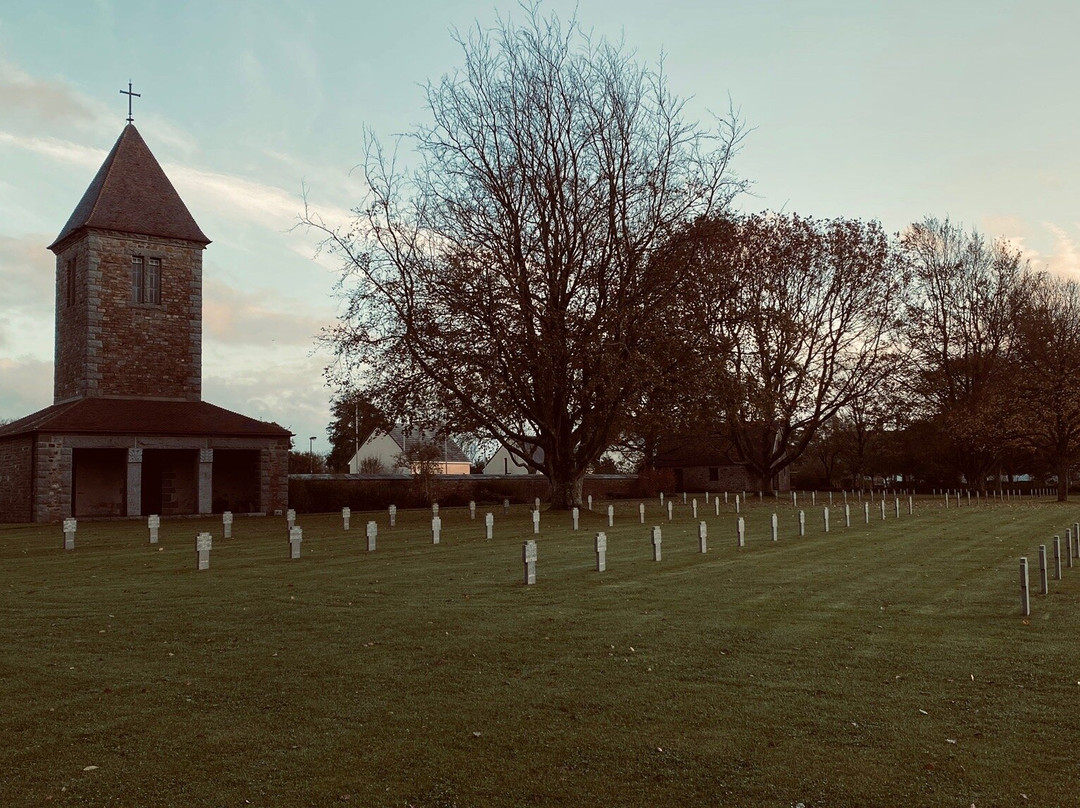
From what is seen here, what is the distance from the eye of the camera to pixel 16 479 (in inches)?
1368

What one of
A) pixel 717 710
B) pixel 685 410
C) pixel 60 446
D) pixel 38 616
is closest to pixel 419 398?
pixel 685 410

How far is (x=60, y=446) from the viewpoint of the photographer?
33062mm

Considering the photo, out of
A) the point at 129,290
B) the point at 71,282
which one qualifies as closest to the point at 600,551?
the point at 129,290

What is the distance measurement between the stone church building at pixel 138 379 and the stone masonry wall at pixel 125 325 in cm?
4

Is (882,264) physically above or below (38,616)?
above

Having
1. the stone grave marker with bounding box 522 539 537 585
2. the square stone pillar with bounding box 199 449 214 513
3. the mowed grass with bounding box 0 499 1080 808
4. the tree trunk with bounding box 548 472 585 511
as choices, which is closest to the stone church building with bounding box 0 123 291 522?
the square stone pillar with bounding box 199 449 214 513

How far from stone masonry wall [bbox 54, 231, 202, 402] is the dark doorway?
2.98 m

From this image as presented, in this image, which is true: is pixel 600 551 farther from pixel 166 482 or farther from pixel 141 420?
pixel 166 482

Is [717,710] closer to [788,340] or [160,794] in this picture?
[160,794]

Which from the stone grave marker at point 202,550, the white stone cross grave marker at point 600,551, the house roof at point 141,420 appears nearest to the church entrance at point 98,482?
the house roof at point 141,420

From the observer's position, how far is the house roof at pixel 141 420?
3391cm

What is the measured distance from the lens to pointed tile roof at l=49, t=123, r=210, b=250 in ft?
127

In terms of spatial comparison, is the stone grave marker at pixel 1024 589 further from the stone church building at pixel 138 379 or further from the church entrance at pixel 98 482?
the church entrance at pixel 98 482

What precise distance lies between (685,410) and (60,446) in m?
21.7
